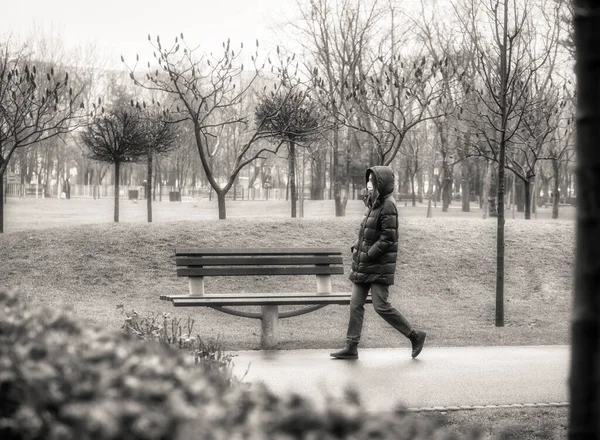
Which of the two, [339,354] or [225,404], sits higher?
[225,404]

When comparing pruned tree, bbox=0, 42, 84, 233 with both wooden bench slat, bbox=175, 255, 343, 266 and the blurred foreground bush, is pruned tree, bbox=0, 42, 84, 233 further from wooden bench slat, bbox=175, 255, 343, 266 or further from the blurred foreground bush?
the blurred foreground bush

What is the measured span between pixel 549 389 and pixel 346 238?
11326 millimetres

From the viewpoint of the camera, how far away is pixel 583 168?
2359mm

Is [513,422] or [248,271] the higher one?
[248,271]

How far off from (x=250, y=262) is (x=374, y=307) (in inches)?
93.3

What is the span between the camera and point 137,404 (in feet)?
6.75

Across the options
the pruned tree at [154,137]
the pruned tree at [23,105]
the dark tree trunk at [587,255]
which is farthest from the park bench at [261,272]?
the pruned tree at [154,137]

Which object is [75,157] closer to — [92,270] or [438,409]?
[92,270]

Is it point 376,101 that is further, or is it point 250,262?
point 376,101

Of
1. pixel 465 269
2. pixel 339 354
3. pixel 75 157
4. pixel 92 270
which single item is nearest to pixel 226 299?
pixel 339 354

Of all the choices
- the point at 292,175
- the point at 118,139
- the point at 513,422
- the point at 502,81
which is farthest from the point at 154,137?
the point at 513,422

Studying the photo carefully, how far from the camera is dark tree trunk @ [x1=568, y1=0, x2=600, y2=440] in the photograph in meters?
2.34

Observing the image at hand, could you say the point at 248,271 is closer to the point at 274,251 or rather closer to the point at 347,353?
the point at 274,251

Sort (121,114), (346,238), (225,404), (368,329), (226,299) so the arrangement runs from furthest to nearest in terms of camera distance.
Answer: (121,114) → (346,238) → (368,329) → (226,299) → (225,404)
